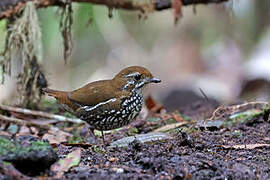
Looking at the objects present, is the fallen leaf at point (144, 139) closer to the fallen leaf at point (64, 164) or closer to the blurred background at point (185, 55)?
the fallen leaf at point (64, 164)

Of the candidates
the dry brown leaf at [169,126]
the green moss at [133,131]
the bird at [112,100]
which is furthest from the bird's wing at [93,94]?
the dry brown leaf at [169,126]

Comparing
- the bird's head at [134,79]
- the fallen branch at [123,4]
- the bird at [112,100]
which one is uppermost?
the fallen branch at [123,4]

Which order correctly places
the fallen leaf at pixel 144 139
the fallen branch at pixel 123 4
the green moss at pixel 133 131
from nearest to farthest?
the fallen leaf at pixel 144 139, the green moss at pixel 133 131, the fallen branch at pixel 123 4

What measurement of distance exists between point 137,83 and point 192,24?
990cm

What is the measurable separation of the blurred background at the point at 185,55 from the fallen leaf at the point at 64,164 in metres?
6.59

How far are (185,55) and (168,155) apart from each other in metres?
11.6

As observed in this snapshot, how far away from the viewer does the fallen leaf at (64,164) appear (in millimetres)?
3214

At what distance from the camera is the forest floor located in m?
3.21

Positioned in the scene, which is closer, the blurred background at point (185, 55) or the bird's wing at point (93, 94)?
the bird's wing at point (93, 94)

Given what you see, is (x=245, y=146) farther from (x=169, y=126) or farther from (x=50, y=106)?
(x=50, y=106)

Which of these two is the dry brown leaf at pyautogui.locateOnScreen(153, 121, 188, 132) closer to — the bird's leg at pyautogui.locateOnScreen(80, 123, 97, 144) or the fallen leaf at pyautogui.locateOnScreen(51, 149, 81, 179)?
the bird's leg at pyautogui.locateOnScreen(80, 123, 97, 144)

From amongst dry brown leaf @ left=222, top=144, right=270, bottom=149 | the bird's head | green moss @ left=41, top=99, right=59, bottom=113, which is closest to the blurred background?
green moss @ left=41, top=99, right=59, bottom=113

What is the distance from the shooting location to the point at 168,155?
3.88 m

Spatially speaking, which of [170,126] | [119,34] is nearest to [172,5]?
[170,126]
